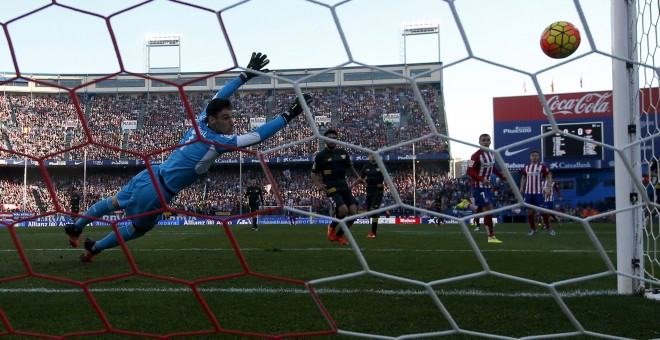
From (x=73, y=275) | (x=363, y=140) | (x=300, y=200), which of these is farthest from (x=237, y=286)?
(x=73, y=275)

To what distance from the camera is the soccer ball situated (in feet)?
8.26

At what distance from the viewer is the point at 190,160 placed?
3406mm

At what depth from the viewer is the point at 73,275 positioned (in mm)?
4383

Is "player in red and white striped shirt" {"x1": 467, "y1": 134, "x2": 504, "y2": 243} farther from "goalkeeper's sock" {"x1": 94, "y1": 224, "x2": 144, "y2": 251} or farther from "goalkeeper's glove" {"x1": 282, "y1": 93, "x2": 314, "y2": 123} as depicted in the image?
"goalkeeper's glove" {"x1": 282, "y1": 93, "x2": 314, "y2": 123}

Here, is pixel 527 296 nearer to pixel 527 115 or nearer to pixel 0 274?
pixel 527 115

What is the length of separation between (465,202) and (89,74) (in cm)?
550

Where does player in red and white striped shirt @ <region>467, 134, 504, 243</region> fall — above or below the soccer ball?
below

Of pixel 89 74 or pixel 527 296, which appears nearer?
pixel 89 74

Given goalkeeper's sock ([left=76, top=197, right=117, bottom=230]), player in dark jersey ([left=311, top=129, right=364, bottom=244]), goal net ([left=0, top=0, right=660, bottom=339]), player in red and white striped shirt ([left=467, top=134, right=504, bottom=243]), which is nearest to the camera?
goal net ([left=0, top=0, right=660, bottom=339])

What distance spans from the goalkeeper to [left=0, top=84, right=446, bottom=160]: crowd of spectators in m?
0.09

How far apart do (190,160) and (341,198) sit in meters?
4.00

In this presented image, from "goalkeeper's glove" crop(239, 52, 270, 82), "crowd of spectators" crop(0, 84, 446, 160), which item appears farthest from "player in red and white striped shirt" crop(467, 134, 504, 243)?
"goalkeeper's glove" crop(239, 52, 270, 82)

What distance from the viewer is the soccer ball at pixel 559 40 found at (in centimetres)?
252

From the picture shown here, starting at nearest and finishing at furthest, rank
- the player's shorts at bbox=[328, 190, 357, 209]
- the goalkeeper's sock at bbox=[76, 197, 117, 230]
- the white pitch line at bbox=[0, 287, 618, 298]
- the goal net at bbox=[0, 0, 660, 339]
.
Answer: the goal net at bbox=[0, 0, 660, 339] → the white pitch line at bbox=[0, 287, 618, 298] → the goalkeeper's sock at bbox=[76, 197, 117, 230] → the player's shorts at bbox=[328, 190, 357, 209]
